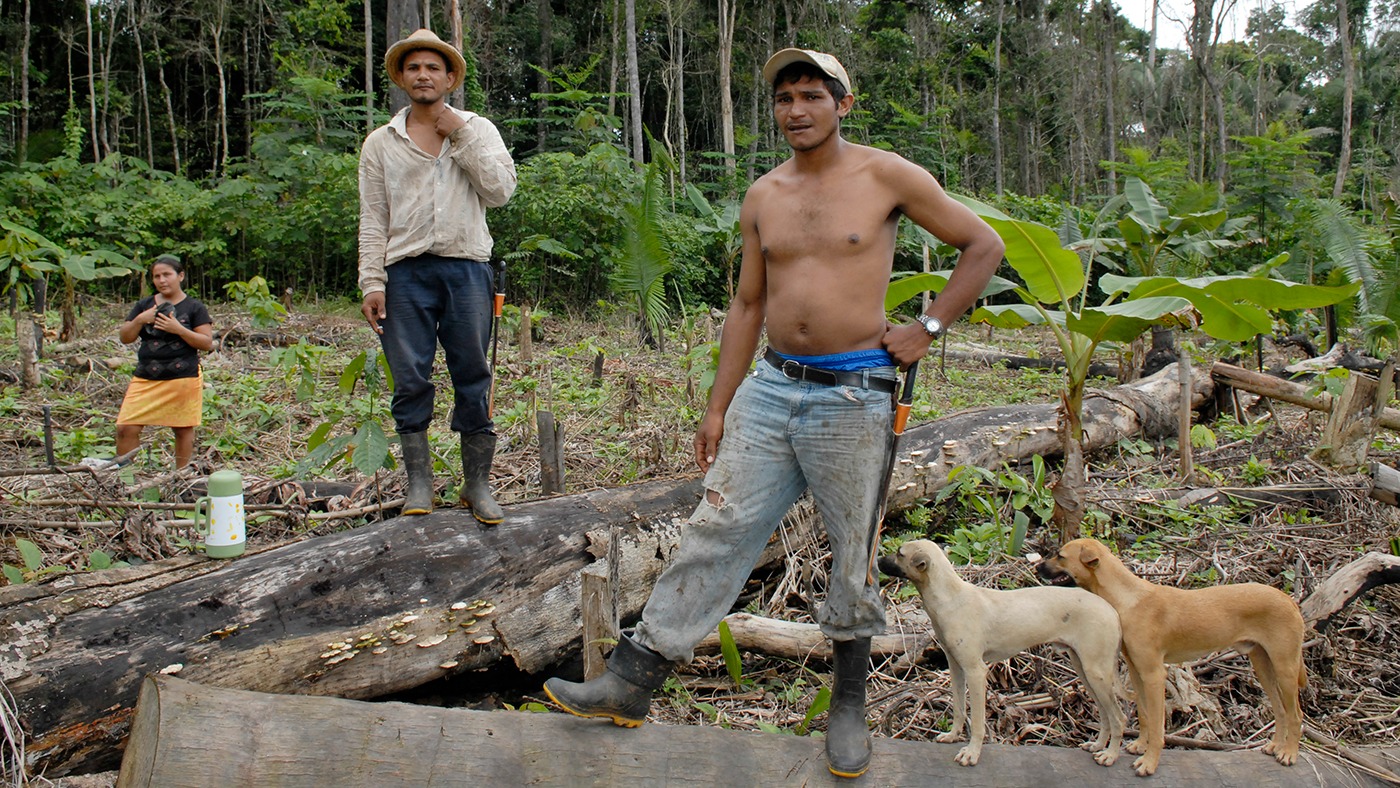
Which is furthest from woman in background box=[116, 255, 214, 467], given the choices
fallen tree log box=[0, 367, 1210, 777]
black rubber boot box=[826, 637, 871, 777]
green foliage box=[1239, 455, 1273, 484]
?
green foliage box=[1239, 455, 1273, 484]

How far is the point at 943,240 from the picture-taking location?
2.59 metres

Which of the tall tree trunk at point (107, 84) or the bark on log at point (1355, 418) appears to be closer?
the bark on log at point (1355, 418)

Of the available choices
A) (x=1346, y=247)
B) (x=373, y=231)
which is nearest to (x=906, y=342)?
(x=373, y=231)

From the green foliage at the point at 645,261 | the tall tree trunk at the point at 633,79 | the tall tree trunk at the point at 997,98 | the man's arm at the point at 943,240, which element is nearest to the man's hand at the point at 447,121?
the man's arm at the point at 943,240

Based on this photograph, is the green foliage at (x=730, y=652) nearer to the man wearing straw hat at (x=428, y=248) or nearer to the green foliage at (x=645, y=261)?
the man wearing straw hat at (x=428, y=248)

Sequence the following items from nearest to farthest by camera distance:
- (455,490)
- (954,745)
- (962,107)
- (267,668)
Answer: (954,745)
(267,668)
(455,490)
(962,107)

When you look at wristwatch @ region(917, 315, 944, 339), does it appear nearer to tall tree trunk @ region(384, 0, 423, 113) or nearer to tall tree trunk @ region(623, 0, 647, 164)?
tall tree trunk @ region(384, 0, 423, 113)

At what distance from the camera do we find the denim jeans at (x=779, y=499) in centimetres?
258

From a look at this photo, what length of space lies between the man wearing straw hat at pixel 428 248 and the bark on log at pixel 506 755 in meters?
1.35

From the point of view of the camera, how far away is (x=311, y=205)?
1335 centimetres

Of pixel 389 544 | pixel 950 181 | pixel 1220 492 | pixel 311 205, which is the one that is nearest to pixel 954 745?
pixel 389 544

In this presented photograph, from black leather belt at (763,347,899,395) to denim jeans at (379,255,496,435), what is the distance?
5.56ft

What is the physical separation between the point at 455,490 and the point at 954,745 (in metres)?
2.92

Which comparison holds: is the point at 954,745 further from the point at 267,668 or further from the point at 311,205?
the point at 311,205
